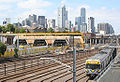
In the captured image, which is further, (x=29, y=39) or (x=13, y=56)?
(x=29, y=39)

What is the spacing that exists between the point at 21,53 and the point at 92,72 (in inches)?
1066

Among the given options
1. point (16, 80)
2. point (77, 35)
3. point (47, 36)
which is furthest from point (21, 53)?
point (77, 35)

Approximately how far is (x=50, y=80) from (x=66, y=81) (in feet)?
5.96

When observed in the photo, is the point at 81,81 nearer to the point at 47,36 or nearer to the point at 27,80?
the point at 27,80

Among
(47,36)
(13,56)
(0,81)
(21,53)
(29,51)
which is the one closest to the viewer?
(0,81)

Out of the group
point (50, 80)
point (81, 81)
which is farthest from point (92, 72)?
point (50, 80)

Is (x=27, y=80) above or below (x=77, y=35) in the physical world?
below

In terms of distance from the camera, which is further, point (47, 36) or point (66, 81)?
point (47, 36)

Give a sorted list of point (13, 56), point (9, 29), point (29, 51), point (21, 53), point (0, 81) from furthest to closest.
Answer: point (9, 29)
point (29, 51)
point (21, 53)
point (13, 56)
point (0, 81)

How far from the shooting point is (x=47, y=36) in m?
85.4

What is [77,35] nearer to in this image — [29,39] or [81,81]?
[29,39]

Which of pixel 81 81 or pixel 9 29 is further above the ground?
pixel 9 29

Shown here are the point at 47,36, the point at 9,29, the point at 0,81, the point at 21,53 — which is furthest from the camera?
the point at 9,29

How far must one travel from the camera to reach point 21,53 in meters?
42.7
